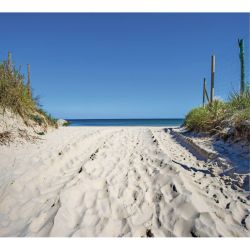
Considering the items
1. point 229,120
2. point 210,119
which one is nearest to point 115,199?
point 229,120

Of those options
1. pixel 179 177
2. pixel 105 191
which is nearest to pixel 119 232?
pixel 105 191

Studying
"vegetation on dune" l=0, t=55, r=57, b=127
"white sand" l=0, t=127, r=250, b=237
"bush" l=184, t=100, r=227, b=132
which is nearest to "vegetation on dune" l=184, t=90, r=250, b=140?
"bush" l=184, t=100, r=227, b=132

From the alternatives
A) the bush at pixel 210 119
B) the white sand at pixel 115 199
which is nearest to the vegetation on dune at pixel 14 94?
the white sand at pixel 115 199

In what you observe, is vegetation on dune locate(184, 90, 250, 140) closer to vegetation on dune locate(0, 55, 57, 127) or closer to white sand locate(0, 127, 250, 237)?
white sand locate(0, 127, 250, 237)

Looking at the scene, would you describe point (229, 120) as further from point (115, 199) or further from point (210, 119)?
point (115, 199)

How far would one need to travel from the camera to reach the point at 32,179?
146 inches

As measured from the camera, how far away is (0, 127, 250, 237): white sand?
7.98ft

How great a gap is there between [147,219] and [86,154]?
3059 mm

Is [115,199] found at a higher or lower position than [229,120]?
lower

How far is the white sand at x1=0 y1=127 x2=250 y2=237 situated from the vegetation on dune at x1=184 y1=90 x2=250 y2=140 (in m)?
1.31

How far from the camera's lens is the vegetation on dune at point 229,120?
535 cm

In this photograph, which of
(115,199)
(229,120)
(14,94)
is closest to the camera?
(115,199)

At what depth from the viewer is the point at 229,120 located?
6.42 metres

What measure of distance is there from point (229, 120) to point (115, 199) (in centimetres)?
433
